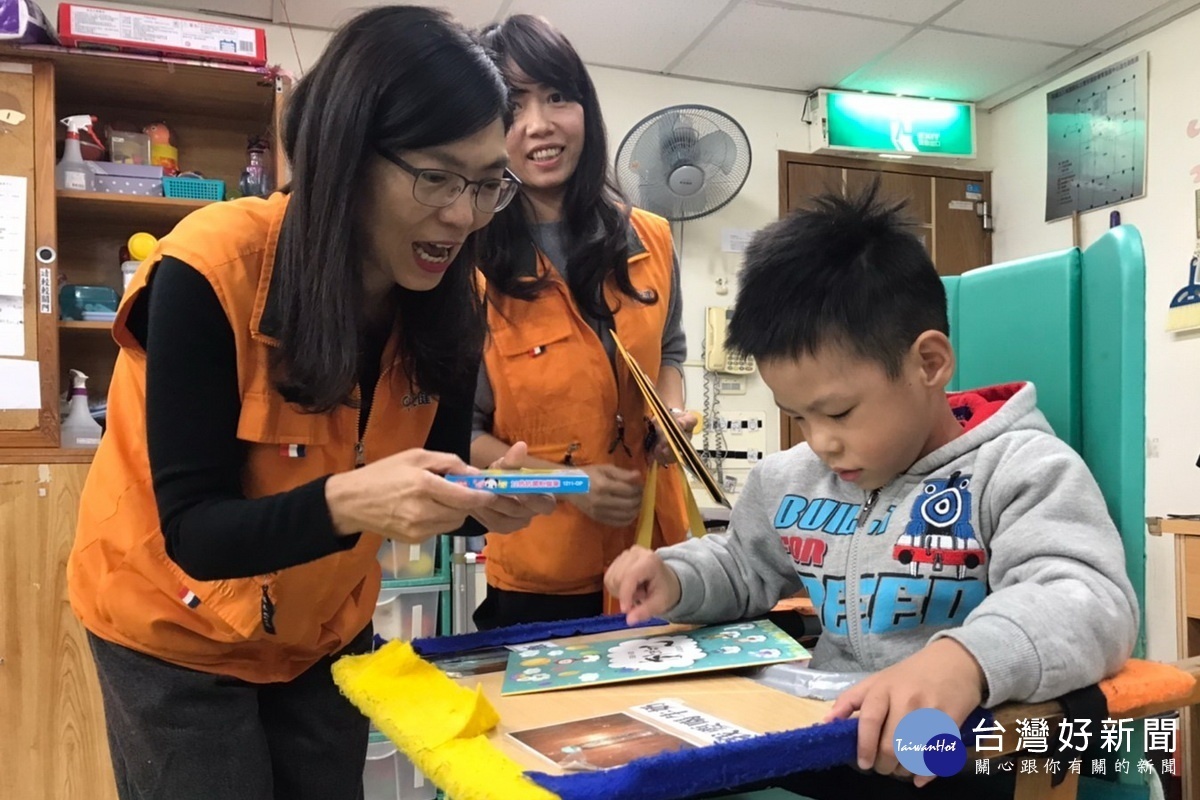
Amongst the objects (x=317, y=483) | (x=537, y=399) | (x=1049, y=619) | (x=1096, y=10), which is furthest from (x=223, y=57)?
(x=1096, y=10)

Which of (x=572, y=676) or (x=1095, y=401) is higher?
(x=1095, y=401)

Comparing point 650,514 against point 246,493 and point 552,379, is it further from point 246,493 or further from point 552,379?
point 246,493

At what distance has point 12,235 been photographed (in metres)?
2.27

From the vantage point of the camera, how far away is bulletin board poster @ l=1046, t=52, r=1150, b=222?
3281mm

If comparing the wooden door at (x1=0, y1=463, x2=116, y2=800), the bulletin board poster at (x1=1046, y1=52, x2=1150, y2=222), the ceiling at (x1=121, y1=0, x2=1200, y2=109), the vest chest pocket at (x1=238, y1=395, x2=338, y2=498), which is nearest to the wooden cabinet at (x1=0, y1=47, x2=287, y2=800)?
the wooden door at (x1=0, y1=463, x2=116, y2=800)

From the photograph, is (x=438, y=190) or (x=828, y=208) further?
(x=828, y=208)

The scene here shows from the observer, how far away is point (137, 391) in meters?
0.93

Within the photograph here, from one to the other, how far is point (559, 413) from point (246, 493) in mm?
474

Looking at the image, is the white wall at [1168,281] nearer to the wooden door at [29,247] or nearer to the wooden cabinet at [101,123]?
the wooden cabinet at [101,123]

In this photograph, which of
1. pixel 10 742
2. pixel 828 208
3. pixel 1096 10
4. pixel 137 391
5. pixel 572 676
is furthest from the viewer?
pixel 1096 10

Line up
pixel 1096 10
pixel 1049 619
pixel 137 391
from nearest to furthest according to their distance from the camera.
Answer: pixel 1049 619 < pixel 137 391 < pixel 1096 10

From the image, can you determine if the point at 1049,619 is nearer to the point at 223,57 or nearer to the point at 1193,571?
the point at 1193,571

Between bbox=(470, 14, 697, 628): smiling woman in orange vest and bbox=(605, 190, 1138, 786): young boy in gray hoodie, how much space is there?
22 cm

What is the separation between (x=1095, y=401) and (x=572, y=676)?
74 centimetres
